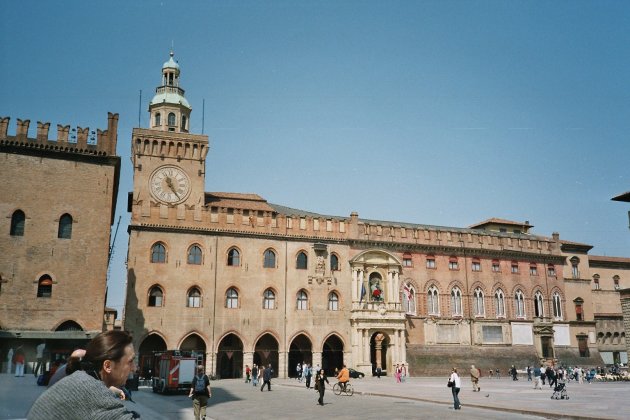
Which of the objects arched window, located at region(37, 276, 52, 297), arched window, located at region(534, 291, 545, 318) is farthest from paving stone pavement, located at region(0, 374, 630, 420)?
arched window, located at region(534, 291, 545, 318)

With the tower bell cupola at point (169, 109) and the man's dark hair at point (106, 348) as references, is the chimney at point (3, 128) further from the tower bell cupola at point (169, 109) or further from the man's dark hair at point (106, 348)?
the man's dark hair at point (106, 348)

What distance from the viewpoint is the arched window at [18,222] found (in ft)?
108

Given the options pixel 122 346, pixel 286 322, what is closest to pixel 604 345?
pixel 286 322

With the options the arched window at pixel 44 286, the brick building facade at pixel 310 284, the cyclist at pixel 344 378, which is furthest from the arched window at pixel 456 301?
the arched window at pixel 44 286

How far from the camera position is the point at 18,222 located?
33.0m

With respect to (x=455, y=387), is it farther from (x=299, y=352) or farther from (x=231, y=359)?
(x=299, y=352)

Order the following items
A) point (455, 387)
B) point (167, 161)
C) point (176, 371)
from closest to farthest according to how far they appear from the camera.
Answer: point (455, 387) < point (176, 371) < point (167, 161)

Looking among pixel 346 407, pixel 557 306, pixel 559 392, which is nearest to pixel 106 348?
pixel 346 407

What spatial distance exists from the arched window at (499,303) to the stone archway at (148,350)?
2938 centimetres

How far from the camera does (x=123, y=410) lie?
275 cm

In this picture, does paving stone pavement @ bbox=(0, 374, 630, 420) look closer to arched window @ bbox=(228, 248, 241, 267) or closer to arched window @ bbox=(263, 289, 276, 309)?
arched window @ bbox=(263, 289, 276, 309)

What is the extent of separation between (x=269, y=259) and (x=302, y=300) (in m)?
4.12

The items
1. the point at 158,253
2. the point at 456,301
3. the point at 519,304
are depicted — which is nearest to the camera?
the point at 158,253

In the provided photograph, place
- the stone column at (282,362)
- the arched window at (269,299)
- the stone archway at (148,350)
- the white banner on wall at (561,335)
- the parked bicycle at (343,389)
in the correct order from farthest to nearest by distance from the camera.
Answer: the white banner on wall at (561,335) < the arched window at (269,299) < the stone column at (282,362) < the stone archway at (148,350) < the parked bicycle at (343,389)
